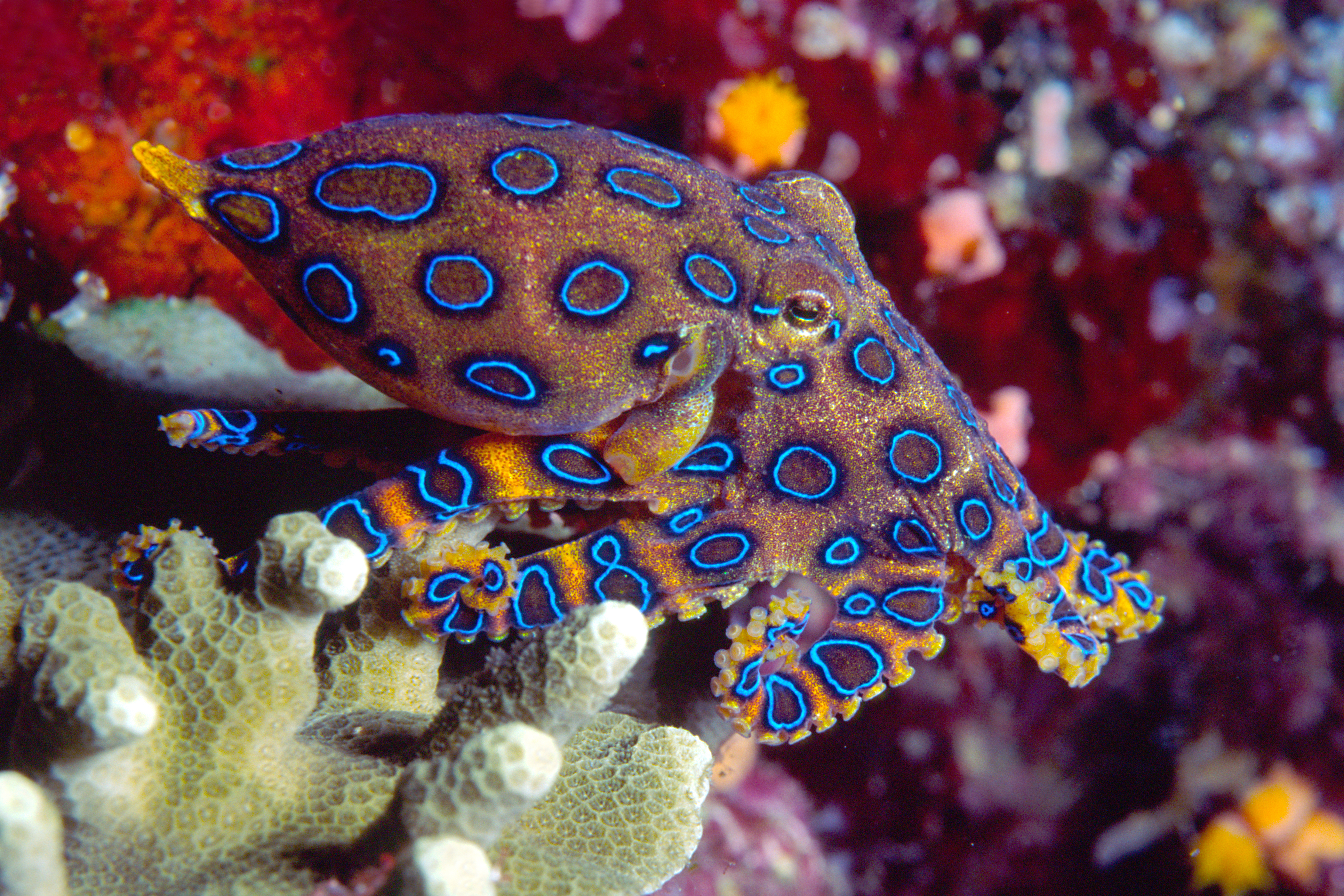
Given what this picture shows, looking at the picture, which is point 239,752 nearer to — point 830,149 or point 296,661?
point 296,661

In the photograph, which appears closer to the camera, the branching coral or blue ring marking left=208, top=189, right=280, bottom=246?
the branching coral

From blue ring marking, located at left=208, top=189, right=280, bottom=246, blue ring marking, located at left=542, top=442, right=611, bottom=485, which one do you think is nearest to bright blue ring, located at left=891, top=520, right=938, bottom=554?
blue ring marking, located at left=542, top=442, right=611, bottom=485

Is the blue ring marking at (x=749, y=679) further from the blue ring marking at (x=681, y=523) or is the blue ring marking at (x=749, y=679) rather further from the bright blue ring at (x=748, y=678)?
the blue ring marking at (x=681, y=523)

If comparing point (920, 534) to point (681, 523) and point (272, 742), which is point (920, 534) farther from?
point (272, 742)

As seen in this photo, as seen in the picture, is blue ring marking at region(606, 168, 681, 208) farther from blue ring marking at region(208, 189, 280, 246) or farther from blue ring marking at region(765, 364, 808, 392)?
blue ring marking at region(208, 189, 280, 246)

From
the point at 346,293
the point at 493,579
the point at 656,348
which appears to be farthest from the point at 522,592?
the point at 346,293
